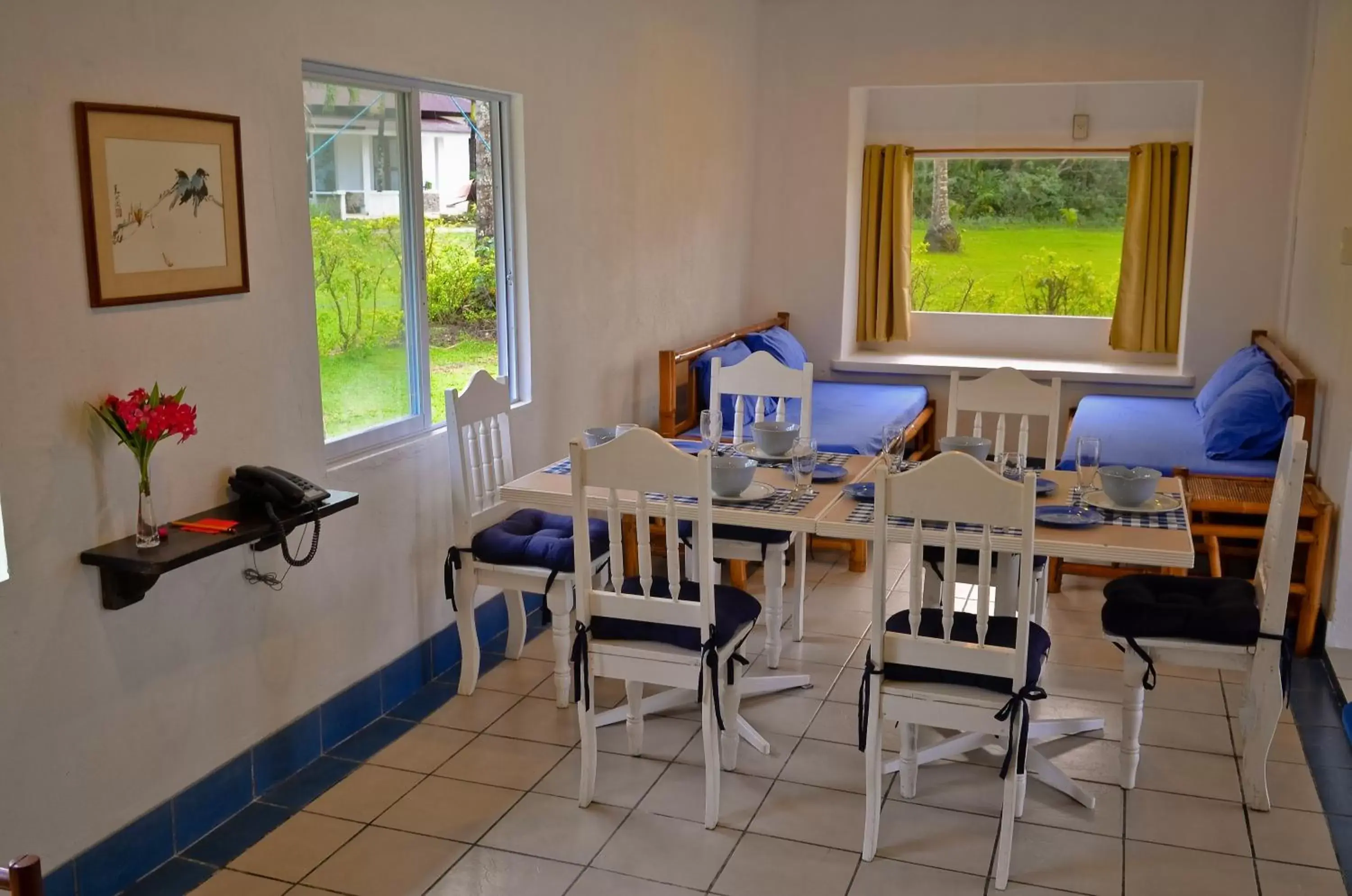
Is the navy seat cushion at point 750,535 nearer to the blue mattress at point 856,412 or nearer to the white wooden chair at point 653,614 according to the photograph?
the white wooden chair at point 653,614

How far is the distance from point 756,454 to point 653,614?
38.9 inches

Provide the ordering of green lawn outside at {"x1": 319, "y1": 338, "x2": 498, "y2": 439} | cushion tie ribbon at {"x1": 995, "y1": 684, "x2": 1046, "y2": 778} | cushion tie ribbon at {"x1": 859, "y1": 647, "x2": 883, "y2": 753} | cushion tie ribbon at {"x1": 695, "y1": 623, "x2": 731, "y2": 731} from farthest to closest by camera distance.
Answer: green lawn outside at {"x1": 319, "y1": 338, "x2": 498, "y2": 439}
cushion tie ribbon at {"x1": 695, "y1": 623, "x2": 731, "y2": 731}
cushion tie ribbon at {"x1": 859, "y1": 647, "x2": 883, "y2": 753}
cushion tie ribbon at {"x1": 995, "y1": 684, "x2": 1046, "y2": 778}

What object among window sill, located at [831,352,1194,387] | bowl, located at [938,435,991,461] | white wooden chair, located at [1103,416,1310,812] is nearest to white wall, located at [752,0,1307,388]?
window sill, located at [831,352,1194,387]

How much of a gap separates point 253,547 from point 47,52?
3.92 ft

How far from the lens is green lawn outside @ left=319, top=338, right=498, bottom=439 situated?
3383 millimetres

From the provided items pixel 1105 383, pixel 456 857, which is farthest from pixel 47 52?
pixel 1105 383

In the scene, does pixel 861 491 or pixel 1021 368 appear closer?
pixel 861 491

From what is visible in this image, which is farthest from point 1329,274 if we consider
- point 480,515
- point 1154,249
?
point 480,515

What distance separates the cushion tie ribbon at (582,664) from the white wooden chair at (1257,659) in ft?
4.32

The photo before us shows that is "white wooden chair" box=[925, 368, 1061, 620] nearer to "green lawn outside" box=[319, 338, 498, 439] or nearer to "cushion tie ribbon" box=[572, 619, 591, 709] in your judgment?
"cushion tie ribbon" box=[572, 619, 591, 709]

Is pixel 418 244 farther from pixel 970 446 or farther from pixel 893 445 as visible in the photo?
pixel 970 446

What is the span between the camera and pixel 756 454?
379cm

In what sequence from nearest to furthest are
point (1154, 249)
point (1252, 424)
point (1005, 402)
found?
point (1005, 402) < point (1252, 424) < point (1154, 249)

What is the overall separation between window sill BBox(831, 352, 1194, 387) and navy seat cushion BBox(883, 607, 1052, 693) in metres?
3.51
